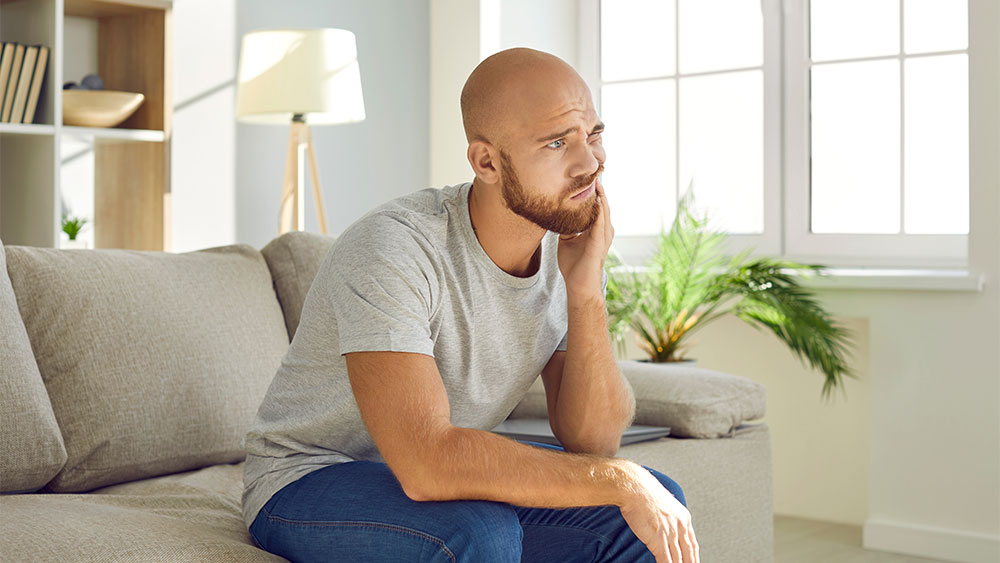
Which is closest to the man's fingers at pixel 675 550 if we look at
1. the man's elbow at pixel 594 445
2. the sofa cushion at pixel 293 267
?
the man's elbow at pixel 594 445

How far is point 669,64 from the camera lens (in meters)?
4.11

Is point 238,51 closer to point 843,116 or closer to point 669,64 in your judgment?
point 669,64

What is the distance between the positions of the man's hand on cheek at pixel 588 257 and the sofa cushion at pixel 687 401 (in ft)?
2.33

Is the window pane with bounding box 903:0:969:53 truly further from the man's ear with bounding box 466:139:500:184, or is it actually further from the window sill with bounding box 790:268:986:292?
the man's ear with bounding box 466:139:500:184

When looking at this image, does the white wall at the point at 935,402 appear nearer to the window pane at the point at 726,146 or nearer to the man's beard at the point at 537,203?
the window pane at the point at 726,146

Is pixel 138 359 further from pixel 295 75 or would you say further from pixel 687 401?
pixel 295 75

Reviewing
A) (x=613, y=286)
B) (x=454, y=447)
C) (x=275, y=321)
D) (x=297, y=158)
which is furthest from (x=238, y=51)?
(x=454, y=447)

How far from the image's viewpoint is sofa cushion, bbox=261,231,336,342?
2.29 m

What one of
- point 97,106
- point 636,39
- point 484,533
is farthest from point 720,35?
point 484,533

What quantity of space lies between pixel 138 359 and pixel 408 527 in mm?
823

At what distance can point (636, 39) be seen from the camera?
4199 mm

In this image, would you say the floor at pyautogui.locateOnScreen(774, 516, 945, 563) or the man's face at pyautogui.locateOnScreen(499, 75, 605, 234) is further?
the floor at pyautogui.locateOnScreen(774, 516, 945, 563)

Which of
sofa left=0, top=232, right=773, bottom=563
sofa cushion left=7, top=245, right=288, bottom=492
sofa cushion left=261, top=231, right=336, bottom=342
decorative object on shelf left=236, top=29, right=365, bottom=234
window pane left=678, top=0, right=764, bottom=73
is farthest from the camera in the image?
window pane left=678, top=0, right=764, bottom=73

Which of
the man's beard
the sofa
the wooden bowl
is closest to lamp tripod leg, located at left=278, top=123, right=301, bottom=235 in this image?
the wooden bowl
